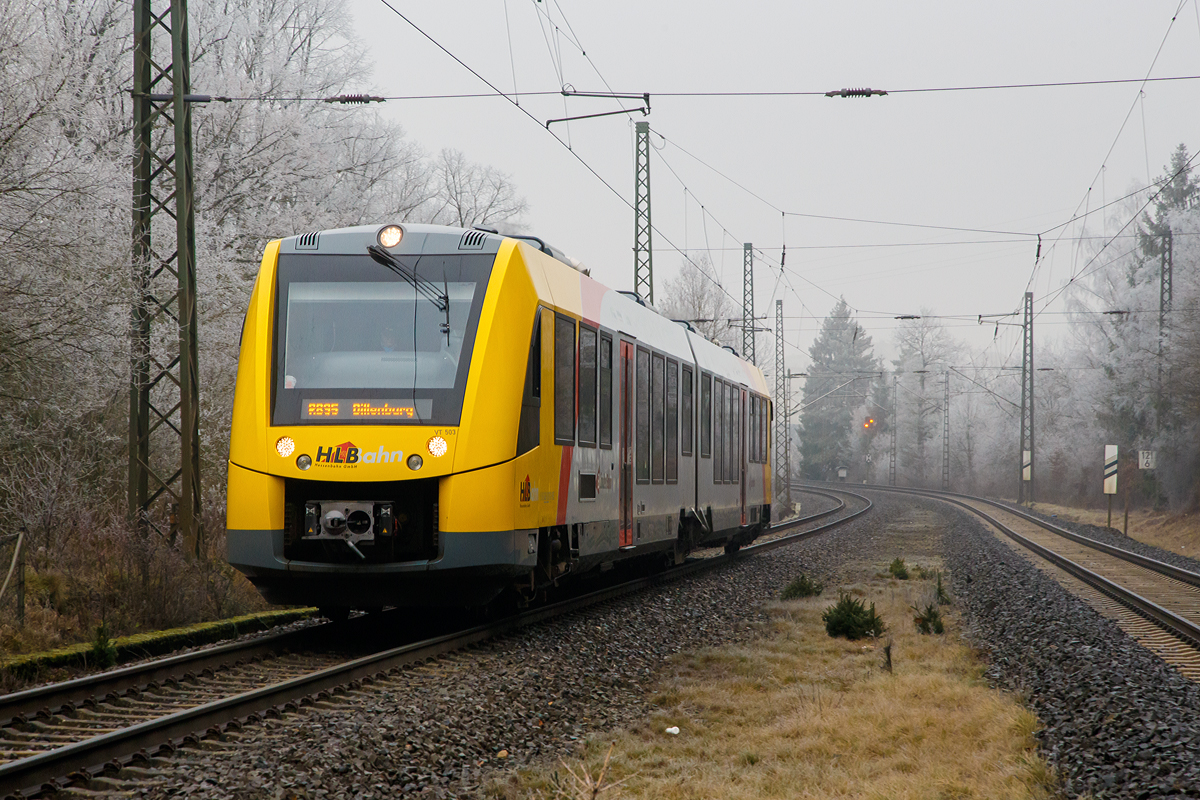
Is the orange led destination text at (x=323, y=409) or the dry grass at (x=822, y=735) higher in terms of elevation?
the orange led destination text at (x=323, y=409)

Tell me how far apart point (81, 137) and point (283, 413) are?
1043 centimetres

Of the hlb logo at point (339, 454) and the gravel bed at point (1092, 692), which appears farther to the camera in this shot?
the hlb logo at point (339, 454)

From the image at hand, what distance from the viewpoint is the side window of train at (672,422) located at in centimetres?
1354

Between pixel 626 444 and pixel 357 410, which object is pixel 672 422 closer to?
pixel 626 444

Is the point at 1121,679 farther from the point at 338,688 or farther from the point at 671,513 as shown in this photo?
the point at 671,513

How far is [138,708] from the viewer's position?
263 inches

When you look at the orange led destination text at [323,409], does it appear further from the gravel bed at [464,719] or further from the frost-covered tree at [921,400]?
the frost-covered tree at [921,400]

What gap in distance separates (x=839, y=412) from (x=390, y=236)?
93959mm

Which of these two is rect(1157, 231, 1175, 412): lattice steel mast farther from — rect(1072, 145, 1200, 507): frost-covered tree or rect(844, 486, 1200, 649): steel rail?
rect(844, 486, 1200, 649): steel rail

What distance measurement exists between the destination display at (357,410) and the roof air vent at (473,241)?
152 centimetres

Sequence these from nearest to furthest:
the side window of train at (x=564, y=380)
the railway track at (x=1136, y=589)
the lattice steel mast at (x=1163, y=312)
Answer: the side window of train at (x=564, y=380), the railway track at (x=1136, y=589), the lattice steel mast at (x=1163, y=312)

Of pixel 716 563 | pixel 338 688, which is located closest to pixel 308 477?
pixel 338 688

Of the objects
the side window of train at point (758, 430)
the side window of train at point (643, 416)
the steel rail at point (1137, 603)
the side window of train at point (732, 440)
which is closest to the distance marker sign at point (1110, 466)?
the steel rail at point (1137, 603)

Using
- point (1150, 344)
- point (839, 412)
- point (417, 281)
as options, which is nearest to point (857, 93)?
point (417, 281)
